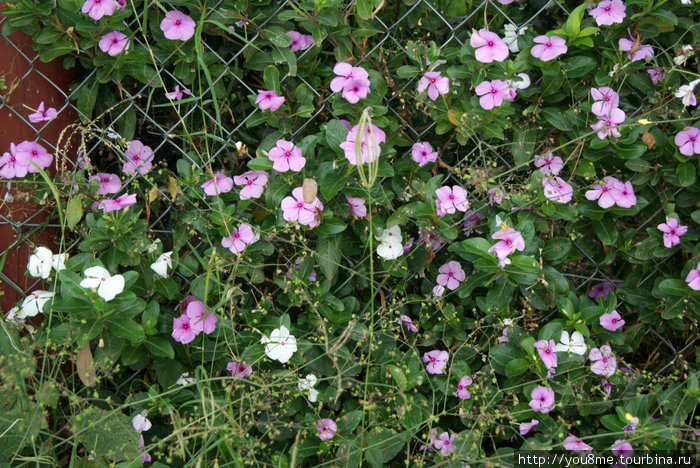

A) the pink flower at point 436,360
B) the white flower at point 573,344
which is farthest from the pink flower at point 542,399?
the pink flower at point 436,360

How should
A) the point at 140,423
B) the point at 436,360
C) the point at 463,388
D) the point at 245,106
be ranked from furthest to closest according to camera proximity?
the point at 245,106, the point at 436,360, the point at 463,388, the point at 140,423

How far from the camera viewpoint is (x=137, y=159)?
6.42ft

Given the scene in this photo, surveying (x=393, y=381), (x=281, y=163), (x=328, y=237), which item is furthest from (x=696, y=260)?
(x=281, y=163)

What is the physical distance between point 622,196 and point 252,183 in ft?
3.51

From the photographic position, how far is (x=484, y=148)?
196 centimetres

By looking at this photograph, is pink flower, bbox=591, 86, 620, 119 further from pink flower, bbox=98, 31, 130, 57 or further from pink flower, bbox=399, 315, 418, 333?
pink flower, bbox=98, 31, 130, 57

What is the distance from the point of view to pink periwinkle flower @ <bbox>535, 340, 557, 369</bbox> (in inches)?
69.0

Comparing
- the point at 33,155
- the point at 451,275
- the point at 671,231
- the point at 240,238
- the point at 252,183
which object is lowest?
the point at 451,275

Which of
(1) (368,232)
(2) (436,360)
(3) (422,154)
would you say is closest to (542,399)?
(2) (436,360)

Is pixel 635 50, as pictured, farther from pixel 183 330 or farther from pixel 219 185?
pixel 183 330

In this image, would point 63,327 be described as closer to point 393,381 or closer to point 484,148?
point 393,381

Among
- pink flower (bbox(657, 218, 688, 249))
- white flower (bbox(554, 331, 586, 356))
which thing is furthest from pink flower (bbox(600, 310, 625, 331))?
pink flower (bbox(657, 218, 688, 249))

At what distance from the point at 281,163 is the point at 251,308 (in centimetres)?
46

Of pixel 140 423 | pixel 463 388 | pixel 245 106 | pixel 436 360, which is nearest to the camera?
pixel 140 423
